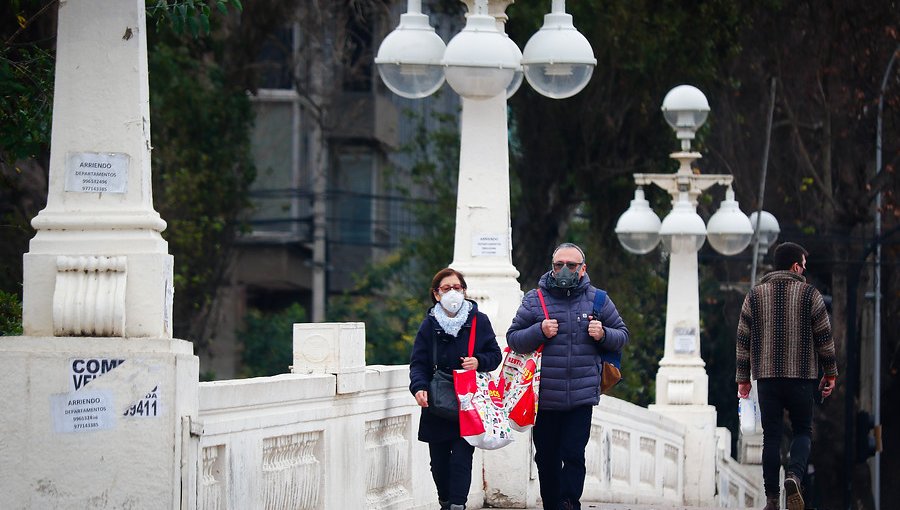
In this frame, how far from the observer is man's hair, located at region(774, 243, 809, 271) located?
12.3m

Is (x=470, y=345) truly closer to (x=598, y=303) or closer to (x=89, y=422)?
(x=598, y=303)

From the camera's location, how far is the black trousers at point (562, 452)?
11227 millimetres

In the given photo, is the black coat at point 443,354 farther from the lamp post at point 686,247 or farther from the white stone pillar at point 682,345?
the white stone pillar at point 682,345

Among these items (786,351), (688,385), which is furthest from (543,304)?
(688,385)

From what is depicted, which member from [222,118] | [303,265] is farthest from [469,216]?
[303,265]

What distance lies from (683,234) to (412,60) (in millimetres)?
8599

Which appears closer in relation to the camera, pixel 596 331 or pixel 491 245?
pixel 596 331

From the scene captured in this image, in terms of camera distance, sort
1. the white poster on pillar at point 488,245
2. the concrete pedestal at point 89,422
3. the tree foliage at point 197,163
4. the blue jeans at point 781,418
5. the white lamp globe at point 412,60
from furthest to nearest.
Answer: the tree foliage at point 197,163 → the white poster on pillar at point 488,245 → the white lamp globe at point 412,60 → the blue jeans at point 781,418 → the concrete pedestal at point 89,422

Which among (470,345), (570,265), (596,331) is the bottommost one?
(470,345)

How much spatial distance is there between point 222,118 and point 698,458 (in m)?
14.1

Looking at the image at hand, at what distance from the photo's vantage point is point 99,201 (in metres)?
8.77

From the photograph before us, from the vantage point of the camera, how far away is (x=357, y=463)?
1147 cm

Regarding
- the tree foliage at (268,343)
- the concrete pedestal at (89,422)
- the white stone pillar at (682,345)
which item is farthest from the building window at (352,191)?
the concrete pedestal at (89,422)

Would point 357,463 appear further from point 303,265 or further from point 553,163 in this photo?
point 303,265
